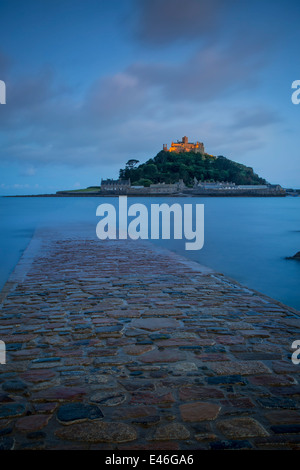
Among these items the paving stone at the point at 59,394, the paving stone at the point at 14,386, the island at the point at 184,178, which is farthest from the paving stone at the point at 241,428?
the island at the point at 184,178

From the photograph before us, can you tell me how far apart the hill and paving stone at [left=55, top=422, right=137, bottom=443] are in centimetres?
12908

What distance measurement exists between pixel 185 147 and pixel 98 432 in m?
156

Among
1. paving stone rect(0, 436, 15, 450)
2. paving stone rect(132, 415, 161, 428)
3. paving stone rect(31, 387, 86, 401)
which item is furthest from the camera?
paving stone rect(31, 387, 86, 401)

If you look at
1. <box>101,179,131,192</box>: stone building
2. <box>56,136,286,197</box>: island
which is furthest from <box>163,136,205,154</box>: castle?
<box>101,179,131,192</box>: stone building

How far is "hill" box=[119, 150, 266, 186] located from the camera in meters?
135

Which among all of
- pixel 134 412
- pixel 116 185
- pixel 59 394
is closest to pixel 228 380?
pixel 134 412

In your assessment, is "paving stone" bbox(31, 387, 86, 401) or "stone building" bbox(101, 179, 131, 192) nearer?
"paving stone" bbox(31, 387, 86, 401)

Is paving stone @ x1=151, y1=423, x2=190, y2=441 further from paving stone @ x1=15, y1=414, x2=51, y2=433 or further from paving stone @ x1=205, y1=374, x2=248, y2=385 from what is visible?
paving stone @ x1=15, y1=414, x2=51, y2=433

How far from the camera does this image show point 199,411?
2660 millimetres

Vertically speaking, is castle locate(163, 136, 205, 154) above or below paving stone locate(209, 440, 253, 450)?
above

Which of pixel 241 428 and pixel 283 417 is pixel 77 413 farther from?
pixel 283 417

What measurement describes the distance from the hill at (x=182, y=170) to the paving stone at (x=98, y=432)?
423 ft

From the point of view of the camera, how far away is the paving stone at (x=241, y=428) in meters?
2.41

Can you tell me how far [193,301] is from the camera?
18.4 ft
